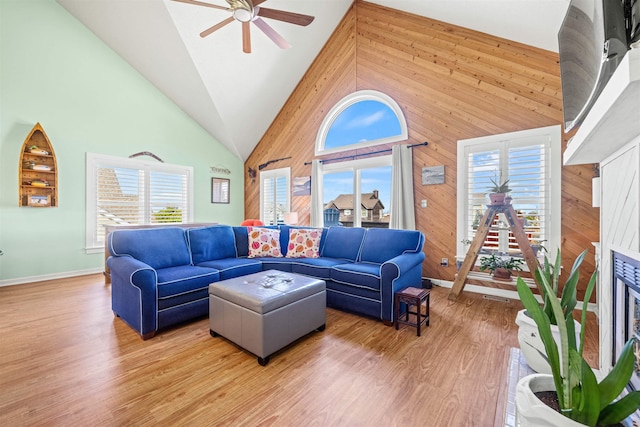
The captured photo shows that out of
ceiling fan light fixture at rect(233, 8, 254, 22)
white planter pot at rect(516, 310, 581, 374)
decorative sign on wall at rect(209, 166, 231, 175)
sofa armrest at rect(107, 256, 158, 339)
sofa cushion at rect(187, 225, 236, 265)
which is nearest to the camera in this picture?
white planter pot at rect(516, 310, 581, 374)

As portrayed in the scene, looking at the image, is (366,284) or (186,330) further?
(366,284)

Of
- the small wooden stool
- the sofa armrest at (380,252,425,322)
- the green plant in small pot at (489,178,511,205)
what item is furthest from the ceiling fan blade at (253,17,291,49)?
the small wooden stool

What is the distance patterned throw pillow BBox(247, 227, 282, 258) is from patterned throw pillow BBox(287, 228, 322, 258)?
0.20 meters

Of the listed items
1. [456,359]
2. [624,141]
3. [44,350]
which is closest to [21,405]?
[44,350]

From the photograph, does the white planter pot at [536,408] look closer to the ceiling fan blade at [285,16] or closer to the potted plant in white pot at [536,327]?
the potted plant in white pot at [536,327]

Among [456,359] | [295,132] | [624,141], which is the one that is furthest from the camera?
[295,132]

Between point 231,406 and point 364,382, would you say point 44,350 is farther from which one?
point 364,382

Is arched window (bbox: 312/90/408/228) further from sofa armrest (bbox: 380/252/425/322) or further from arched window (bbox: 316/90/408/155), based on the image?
sofa armrest (bbox: 380/252/425/322)

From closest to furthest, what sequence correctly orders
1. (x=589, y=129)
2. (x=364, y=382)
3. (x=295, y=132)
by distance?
(x=589, y=129) < (x=364, y=382) < (x=295, y=132)

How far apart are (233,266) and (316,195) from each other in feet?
8.75

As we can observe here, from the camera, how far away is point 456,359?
79.2 inches

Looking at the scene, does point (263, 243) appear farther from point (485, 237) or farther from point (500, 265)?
point (500, 265)

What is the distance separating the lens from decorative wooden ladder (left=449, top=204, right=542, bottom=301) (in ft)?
9.57

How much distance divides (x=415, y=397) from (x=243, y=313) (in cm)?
132
